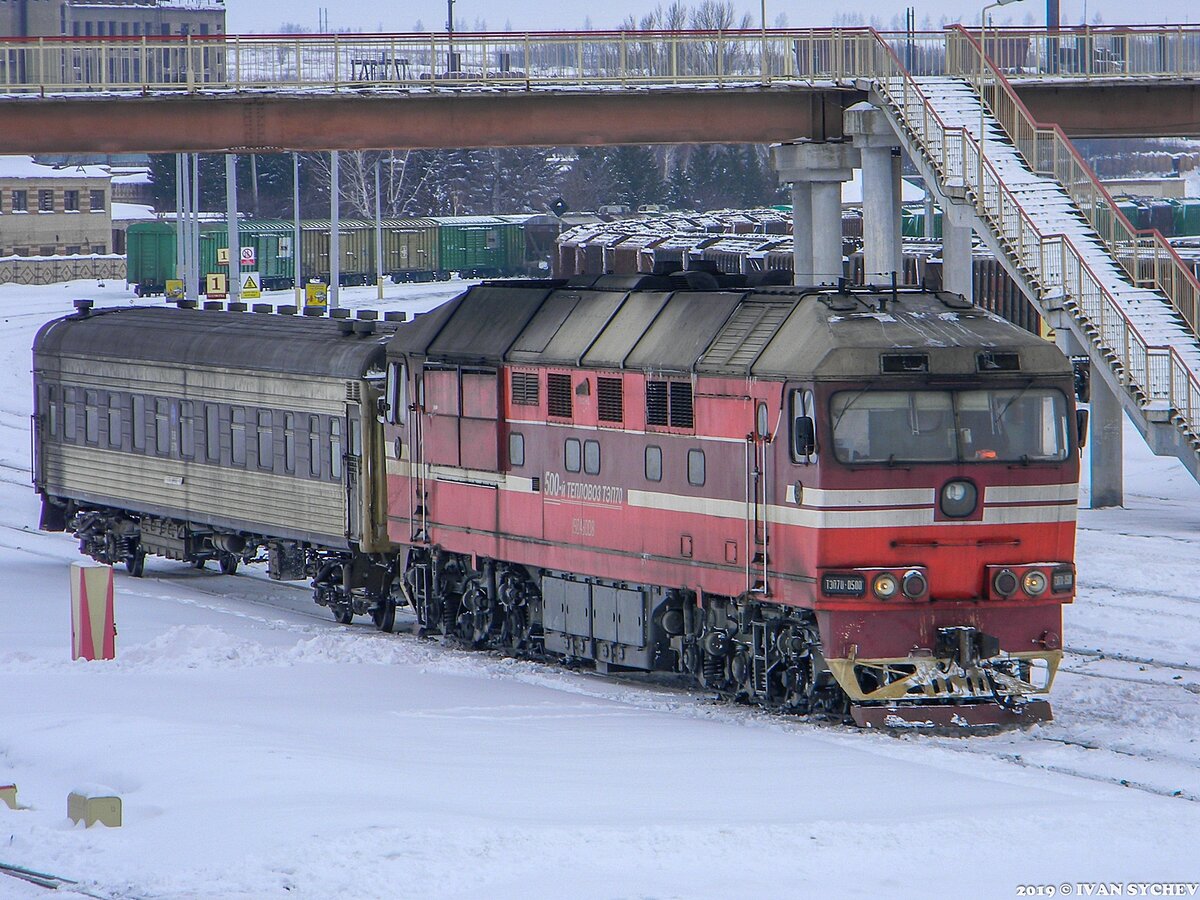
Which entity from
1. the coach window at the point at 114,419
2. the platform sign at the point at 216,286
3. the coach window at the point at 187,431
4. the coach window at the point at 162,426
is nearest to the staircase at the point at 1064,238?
the coach window at the point at 187,431

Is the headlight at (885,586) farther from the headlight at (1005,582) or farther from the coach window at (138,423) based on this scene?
the coach window at (138,423)

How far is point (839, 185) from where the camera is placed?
37.9 m

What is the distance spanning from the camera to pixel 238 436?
26016mm

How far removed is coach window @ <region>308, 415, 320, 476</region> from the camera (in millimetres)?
24266

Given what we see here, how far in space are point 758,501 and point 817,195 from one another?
21.0 meters

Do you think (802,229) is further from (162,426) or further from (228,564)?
(162,426)

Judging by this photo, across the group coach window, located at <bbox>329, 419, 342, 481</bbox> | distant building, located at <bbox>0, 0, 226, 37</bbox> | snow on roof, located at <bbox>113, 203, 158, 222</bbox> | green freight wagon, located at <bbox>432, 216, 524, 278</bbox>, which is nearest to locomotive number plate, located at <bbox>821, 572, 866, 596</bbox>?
coach window, located at <bbox>329, 419, 342, 481</bbox>

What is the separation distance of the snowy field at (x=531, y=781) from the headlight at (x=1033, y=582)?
110 cm

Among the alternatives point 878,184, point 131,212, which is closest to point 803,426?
point 878,184

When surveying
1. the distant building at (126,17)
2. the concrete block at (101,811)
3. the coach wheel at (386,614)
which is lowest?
the coach wheel at (386,614)

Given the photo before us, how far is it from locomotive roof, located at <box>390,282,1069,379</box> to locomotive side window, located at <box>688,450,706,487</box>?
0.74 m

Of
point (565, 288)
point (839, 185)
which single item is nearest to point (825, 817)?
point (565, 288)

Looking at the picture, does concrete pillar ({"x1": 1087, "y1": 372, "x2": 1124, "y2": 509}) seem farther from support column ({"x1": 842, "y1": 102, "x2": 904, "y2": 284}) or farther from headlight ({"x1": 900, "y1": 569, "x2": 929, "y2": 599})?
headlight ({"x1": 900, "y1": 569, "x2": 929, "y2": 599})

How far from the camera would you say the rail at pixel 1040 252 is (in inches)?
1051
